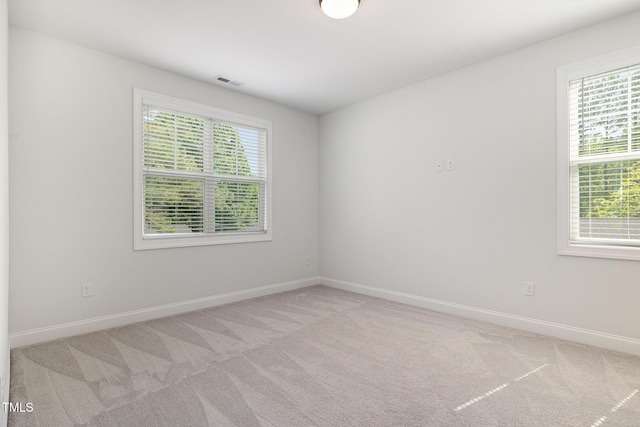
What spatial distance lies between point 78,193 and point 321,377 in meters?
2.63

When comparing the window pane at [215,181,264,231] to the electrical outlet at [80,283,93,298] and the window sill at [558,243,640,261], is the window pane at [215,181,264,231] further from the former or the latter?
the window sill at [558,243,640,261]

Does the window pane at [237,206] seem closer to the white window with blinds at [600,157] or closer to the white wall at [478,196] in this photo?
the white wall at [478,196]

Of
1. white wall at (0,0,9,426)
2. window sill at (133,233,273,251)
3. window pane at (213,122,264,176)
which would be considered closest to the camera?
white wall at (0,0,9,426)

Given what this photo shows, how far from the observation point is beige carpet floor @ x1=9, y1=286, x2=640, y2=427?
1760 mm

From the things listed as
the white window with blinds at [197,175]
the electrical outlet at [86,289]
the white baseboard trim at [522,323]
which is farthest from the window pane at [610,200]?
the electrical outlet at [86,289]

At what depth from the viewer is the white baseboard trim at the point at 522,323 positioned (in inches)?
100.0

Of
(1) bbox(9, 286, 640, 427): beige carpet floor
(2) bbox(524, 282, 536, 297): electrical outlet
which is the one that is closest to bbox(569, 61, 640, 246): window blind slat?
(2) bbox(524, 282, 536, 297): electrical outlet

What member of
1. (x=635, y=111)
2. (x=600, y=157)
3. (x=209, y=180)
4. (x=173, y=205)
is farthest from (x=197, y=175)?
(x=635, y=111)

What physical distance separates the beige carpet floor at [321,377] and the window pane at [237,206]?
1.27 metres

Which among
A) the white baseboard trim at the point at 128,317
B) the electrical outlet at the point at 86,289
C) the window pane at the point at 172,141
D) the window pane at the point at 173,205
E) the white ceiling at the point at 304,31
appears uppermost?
the white ceiling at the point at 304,31

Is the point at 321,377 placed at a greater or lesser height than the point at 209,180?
lesser

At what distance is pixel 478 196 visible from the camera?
131 inches

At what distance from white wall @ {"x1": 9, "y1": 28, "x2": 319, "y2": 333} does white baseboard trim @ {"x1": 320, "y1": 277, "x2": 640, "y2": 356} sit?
2.24 meters

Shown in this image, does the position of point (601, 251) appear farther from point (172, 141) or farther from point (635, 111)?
point (172, 141)
